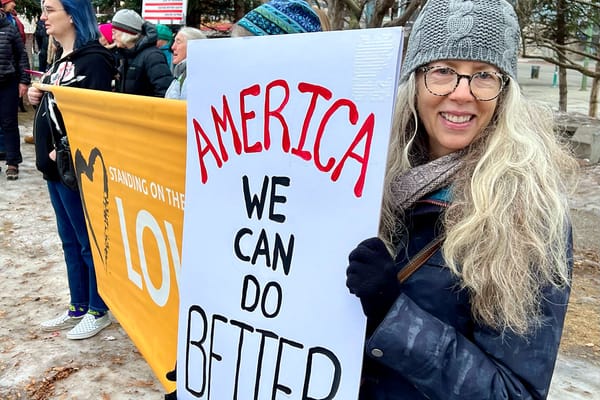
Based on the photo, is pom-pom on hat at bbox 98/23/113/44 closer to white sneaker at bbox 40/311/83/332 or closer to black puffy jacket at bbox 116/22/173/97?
black puffy jacket at bbox 116/22/173/97

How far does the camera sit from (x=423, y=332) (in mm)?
1125

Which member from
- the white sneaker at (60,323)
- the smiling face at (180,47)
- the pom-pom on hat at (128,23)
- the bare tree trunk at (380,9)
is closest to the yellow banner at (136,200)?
the white sneaker at (60,323)

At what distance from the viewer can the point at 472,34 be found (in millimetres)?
1183

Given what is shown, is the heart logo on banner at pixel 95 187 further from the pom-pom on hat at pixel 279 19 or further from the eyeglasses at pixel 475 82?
the eyeglasses at pixel 475 82

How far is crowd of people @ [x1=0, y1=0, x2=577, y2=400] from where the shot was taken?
3.62 ft

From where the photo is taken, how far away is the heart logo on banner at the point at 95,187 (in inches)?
104

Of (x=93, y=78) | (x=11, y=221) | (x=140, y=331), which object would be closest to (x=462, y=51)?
(x=140, y=331)

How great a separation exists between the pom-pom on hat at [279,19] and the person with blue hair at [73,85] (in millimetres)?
1291

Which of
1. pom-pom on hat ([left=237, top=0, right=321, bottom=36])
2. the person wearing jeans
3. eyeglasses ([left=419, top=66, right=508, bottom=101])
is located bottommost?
the person wearing jeans

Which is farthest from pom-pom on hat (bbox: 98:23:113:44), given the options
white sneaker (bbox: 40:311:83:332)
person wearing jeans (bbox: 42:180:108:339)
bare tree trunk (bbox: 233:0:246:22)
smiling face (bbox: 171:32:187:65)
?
white sneaker (bbox: 40:311:83:332)

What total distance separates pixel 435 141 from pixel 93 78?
7.32ft

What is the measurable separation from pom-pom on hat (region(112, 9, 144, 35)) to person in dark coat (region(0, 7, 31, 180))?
65.6 inches

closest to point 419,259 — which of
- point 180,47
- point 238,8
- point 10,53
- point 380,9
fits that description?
point 180,47

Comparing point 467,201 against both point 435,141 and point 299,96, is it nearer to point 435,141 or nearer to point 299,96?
point 435,141
